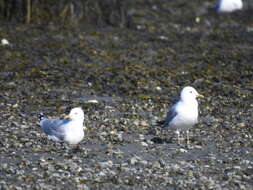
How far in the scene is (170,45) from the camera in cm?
1714

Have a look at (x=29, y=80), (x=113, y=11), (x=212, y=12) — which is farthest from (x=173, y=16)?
(x=29, y=80)

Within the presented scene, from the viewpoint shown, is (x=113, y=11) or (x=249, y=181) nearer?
(x=249, y=181)

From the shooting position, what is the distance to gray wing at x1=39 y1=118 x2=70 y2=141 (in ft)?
29.3

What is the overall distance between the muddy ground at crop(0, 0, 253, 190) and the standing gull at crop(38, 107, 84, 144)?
121mm

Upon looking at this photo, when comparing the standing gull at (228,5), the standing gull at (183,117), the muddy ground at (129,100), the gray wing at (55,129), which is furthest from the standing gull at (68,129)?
the standing gull at (228,5)

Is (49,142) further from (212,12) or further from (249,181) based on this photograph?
(212,12)

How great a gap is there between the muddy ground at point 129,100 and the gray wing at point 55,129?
122 millimetres

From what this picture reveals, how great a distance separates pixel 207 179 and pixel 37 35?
10.3 metres

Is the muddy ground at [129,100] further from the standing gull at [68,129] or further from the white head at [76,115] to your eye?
the white head at [76,115]

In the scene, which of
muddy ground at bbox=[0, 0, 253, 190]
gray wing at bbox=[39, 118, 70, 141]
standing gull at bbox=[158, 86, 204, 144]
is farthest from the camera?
standing gull at bbox=[158, 86, 204, 144]

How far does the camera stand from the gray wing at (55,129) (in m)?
8.94

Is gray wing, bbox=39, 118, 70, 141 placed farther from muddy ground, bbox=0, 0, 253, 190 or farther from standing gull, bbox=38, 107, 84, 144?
muddy ground, bbox=0, 0, 253, 190

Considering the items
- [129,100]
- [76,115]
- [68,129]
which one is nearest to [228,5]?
[129,100]

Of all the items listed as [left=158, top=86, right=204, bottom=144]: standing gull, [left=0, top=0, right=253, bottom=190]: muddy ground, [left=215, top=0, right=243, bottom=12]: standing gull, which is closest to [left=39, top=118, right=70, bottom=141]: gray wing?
[left=0, top=0, right=253, bottom=190]: muddy ground
